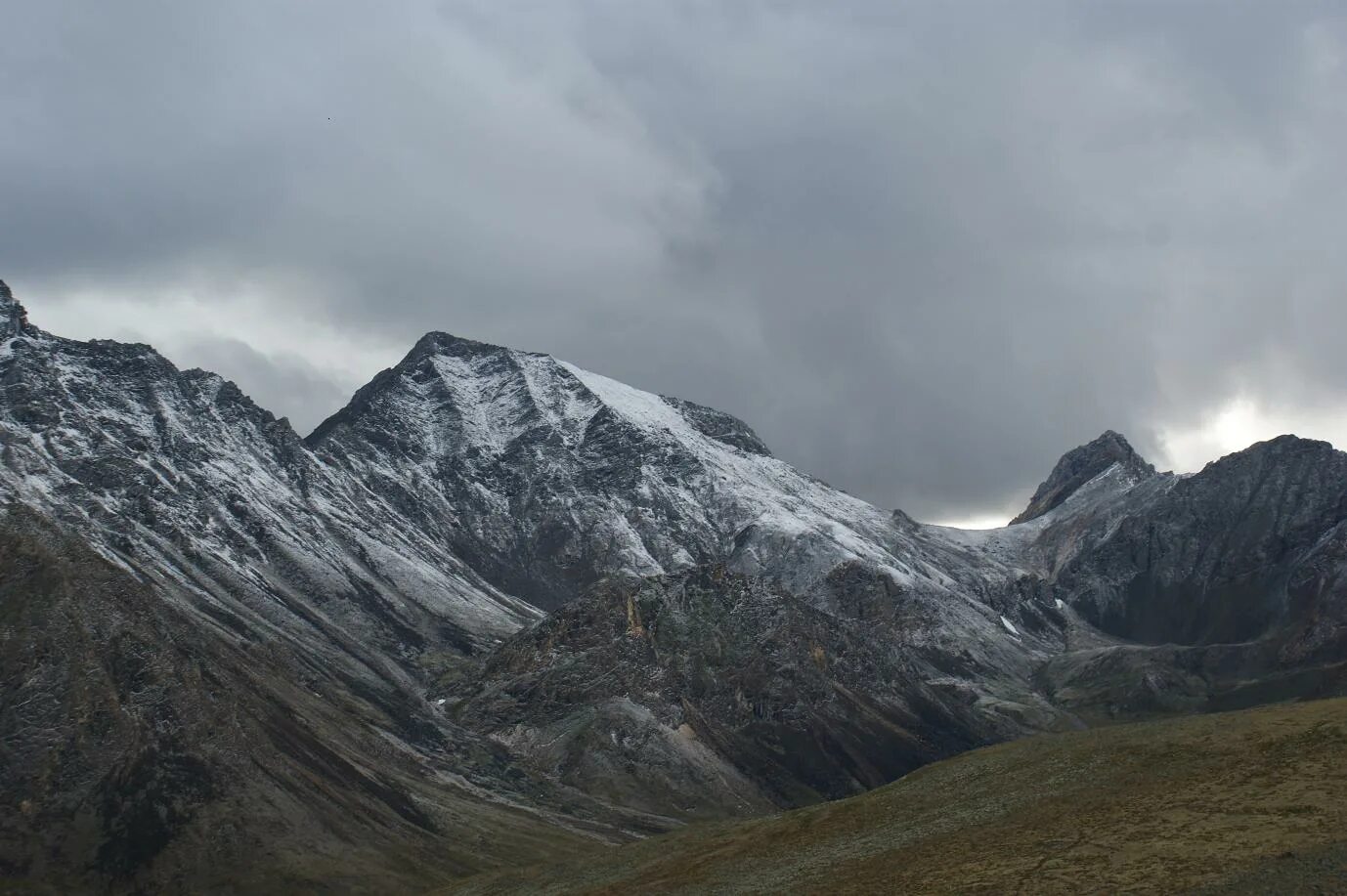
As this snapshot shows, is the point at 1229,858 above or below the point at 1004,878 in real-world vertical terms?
above

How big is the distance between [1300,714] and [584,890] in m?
69.3

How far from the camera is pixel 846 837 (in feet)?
380

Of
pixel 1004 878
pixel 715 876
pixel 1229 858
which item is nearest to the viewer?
pixel 1229 858

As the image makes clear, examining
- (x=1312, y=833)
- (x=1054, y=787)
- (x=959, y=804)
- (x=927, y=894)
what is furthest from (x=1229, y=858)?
(x=959, y=804)

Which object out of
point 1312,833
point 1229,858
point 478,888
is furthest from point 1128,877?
point 478,888

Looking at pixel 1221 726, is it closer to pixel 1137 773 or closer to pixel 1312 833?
pixel 1137 773

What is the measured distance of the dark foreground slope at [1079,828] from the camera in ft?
262

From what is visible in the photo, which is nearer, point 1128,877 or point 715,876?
point 1128,877

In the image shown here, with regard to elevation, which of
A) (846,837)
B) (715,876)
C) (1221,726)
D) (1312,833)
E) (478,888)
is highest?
(1221,726)

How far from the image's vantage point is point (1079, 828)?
93.4 meters

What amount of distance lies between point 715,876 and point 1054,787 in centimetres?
3169

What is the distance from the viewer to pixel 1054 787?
108250mm

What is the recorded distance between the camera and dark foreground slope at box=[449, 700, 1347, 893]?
8000 centimetres

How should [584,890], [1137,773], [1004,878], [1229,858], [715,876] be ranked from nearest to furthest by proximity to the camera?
1. [1229,858]
2. [1004,878]
3. [1137,773]
4. [715,876]
5. [584,890]
